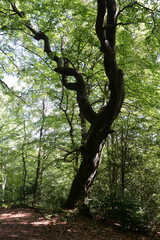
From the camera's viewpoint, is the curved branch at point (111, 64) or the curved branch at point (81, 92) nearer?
the curved branch at point (111, 64)

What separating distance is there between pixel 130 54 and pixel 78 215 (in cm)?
582

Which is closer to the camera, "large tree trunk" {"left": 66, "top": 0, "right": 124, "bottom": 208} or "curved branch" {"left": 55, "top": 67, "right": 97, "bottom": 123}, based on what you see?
"large tree trunk" {"left": 66, "top": 0, "right": 124, "bottom": 208}

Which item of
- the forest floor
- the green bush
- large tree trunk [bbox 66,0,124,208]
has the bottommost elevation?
the forest floor

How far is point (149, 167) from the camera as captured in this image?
8273mm

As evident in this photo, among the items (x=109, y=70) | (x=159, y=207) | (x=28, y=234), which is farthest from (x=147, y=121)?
(x=28, y=234)

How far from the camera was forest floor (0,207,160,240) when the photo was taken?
145 inches

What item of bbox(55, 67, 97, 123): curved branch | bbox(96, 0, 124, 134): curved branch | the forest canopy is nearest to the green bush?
the forest canopy

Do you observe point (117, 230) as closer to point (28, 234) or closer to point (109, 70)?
point (28, 234)

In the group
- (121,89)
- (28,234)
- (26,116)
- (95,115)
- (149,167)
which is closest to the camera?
(28,234)

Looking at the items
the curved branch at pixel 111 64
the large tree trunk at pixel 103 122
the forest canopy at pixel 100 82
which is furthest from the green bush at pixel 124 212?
the curved branch at pixel 111 64

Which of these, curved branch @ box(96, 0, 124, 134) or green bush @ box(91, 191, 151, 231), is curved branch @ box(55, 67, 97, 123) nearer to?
curved branch @ box(96, 0, 124, 134)

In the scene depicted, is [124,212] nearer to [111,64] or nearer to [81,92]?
[81,92]

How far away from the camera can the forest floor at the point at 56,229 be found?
3689 millimetres

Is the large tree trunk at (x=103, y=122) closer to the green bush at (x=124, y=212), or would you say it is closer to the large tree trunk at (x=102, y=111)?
the large tree trunk at (x=102, y=111)
